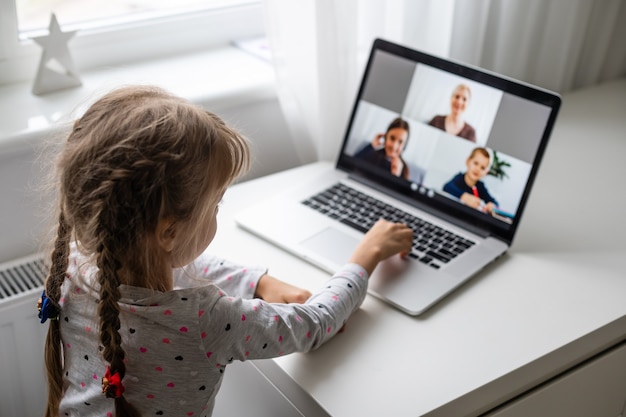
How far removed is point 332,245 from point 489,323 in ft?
0.84

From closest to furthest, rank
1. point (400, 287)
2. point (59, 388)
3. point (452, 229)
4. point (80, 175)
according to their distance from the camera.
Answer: point (80, 175) → point (59, 388) → point (400, 287) → point (452, 229)

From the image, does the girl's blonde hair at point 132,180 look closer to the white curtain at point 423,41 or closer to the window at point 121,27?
the white curtain at point 423,41

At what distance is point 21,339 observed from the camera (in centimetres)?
117

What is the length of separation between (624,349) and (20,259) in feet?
2.97

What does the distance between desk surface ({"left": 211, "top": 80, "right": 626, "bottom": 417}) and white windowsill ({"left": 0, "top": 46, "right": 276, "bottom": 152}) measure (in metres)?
0.19

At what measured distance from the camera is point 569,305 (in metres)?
0.99

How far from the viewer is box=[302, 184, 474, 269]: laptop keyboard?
1086 millimetres

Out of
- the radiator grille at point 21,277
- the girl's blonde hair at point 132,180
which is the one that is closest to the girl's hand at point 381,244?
the girl's blonde hair at point 132,180

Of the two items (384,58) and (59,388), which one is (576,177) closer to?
(384,58)

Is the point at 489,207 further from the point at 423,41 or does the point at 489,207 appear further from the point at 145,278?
the point at 145,278

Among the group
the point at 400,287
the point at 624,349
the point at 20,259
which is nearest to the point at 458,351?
the point at 400,287

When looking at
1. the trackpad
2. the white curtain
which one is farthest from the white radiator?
the white curtain

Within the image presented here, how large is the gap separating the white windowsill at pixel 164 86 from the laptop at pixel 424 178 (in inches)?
8.6

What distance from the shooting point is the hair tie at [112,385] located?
0.77m
